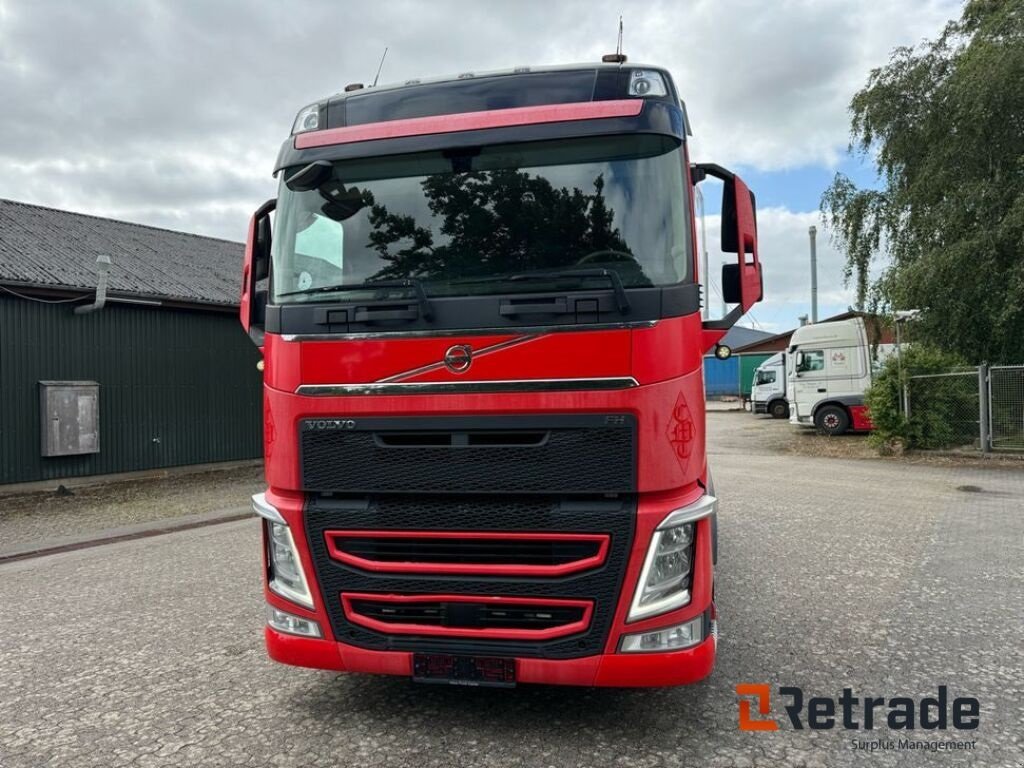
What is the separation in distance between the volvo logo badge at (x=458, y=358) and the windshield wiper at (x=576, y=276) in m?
0.32

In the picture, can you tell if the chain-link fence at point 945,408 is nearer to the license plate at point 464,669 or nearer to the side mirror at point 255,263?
the license plate at point 464,669

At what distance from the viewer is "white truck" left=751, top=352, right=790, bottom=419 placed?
27797 millimetres

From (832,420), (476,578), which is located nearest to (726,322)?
(476,578)

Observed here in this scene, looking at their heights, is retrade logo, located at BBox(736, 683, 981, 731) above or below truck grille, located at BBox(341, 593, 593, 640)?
below

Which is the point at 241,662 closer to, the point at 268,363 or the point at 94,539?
the point at 268,363

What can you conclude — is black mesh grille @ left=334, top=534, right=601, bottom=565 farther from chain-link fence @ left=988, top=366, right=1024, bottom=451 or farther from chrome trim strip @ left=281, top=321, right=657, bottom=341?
chain-link fence @ left=988, top=366, right=1024, bottom=451

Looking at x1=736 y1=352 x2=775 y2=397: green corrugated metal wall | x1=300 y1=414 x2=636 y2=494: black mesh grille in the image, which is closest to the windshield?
x1=300 y1=414 x2=636 y2=494: black mesh grille

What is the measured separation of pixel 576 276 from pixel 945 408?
1532 cm

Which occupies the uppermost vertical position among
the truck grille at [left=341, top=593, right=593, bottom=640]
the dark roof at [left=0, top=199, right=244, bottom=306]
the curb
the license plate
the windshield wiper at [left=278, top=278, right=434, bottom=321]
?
the dark roof at [left=0, top=199, right=244, bottom=306]

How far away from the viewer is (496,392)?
3.15 meters

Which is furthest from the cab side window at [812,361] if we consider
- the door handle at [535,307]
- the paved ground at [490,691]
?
the door handle at [535,307]

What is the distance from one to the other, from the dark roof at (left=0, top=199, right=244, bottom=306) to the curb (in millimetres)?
4887

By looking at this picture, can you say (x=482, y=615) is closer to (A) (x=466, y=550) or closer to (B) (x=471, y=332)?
(A) (x=466, y=550)

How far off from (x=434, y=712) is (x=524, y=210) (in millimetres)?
2487
